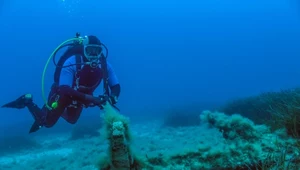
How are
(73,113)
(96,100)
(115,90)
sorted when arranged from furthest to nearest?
(115,90) < (73,113) < (96,100)

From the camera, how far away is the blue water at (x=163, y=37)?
136 meters

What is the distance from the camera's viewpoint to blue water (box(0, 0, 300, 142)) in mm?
136375

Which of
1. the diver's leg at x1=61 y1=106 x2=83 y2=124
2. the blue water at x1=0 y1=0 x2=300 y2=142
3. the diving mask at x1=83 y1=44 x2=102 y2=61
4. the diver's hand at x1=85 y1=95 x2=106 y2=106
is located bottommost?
the diver's hand at x1=85 y1=95 x2=106 y2=106

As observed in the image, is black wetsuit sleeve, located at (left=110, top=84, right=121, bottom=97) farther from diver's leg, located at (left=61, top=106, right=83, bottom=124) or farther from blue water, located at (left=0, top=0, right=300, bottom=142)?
blue water, located at (left=0, top=0, right=300, bottom=142)

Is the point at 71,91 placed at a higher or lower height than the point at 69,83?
lower

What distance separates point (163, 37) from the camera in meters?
180

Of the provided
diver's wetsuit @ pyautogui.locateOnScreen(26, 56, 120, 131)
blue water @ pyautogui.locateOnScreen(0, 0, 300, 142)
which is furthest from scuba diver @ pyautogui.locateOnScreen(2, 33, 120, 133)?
blue water @ pyautogui.locateOnScreen(0, 0, 300, 142)

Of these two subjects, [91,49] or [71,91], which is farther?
[91,49]

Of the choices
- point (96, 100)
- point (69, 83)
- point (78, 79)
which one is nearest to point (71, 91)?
point (69, 83)

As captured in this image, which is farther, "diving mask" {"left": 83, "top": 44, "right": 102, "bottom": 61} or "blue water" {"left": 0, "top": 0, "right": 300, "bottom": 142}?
"blue water" {"left": 0, "top": 0, "right": 300, "bottom": 142}

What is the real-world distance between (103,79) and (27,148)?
26.6 ft

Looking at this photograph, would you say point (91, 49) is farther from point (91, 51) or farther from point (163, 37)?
point (163, 37)

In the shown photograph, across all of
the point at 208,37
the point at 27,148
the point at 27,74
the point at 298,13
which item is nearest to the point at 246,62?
the point at 208,37

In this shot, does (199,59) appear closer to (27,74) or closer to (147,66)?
(147,66)
